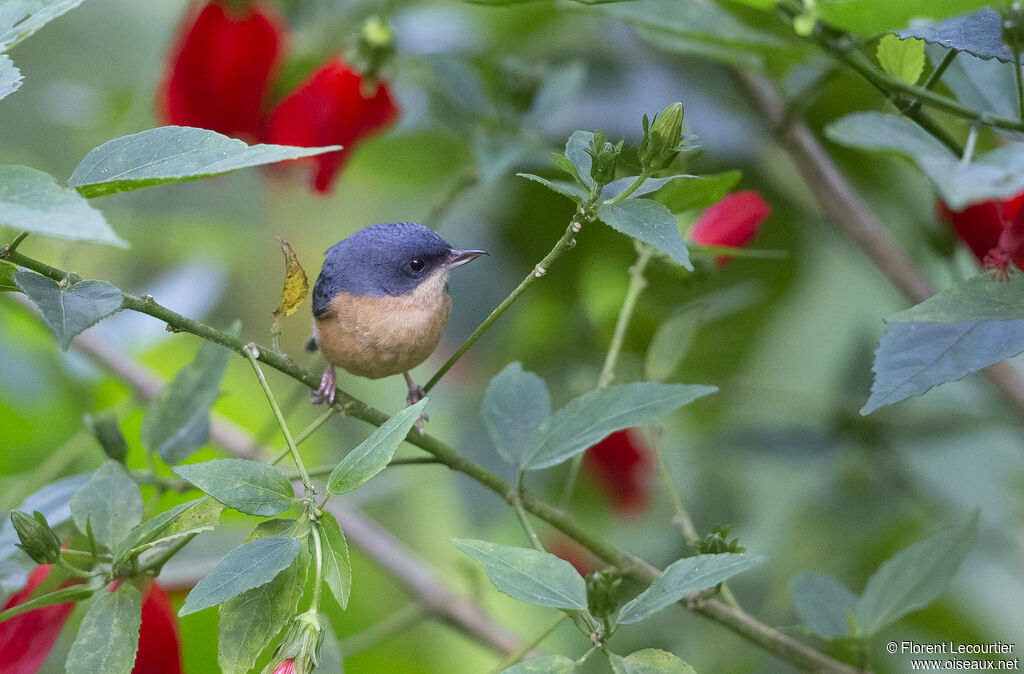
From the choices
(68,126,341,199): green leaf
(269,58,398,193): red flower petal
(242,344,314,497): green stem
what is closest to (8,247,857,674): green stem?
(242,344,314,497): green stem

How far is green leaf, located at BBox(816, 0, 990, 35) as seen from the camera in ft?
1.35

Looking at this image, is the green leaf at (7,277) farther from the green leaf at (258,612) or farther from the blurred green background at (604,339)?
the blurred green background at (604,339)

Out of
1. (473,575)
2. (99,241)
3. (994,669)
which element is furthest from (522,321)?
(99,241)

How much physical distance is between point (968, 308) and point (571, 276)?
0.67 m

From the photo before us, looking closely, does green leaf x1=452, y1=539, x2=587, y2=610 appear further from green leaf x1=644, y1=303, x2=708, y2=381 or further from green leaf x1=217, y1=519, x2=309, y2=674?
green leaf x1=644, y1=303, x2=708, y2=381

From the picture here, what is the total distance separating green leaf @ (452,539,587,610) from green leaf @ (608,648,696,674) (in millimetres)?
43

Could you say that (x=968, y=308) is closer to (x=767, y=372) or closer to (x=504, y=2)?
(x=504, y=2)

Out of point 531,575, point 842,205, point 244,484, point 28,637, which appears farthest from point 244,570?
point 842,205

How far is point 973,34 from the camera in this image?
50 centimetres

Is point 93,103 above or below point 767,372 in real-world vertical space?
above

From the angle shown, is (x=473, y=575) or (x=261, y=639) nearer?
(x=261, y=639)

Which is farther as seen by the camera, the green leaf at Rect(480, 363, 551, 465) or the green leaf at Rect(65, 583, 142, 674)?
the green leaf at Rect(480, 363, 551, 465)

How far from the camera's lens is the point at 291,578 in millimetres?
495

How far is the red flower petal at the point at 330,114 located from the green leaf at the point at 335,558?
1.62 feet
